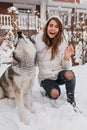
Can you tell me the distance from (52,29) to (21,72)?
664 millimetres

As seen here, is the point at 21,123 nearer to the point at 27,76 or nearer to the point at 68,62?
the point at 27,76

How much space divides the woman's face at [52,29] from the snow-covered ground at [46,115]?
79cm

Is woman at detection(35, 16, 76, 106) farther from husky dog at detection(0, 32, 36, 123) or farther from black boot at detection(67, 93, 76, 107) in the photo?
husky dog at detection(0, 32, 36, 123)

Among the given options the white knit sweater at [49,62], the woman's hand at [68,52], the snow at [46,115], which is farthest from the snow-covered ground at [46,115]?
the woman's hand at [68,52]

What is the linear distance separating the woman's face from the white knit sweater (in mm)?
117

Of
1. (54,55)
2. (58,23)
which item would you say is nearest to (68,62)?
(54,55)

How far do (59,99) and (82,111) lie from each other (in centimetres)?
34

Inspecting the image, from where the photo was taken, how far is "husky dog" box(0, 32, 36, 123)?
3092 mm

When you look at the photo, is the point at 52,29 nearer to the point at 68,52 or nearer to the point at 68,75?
the point at 68,52

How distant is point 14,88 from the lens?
3289 millimetres

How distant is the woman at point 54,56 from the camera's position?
3.58 metres

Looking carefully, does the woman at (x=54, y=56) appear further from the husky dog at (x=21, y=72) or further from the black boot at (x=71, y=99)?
the husky dog at (x=21, y=72)

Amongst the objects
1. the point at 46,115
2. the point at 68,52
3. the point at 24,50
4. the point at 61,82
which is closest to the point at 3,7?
the point at 61,82

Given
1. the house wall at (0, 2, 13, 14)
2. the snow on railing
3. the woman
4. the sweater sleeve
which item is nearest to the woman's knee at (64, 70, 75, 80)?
the woman
